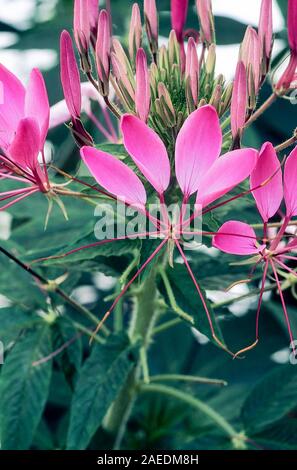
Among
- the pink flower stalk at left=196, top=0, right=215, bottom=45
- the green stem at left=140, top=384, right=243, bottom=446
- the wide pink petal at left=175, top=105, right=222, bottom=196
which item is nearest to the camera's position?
the wide pink petal at left=175, top=105, right=222, bottom=196

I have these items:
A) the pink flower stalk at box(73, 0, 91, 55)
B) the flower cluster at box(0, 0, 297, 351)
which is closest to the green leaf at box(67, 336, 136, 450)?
the flower cluster at box(0, 0, 297, 351)

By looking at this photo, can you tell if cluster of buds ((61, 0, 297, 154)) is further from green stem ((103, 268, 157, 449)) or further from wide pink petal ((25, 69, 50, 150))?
green stem ((103, 268, 157, 449))

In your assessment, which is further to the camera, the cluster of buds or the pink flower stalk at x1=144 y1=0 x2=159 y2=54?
the pink flower stalk at x1=144 y1=0 x2=159 y2=54

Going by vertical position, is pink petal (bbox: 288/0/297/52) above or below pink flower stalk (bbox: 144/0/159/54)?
below

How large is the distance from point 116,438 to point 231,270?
0.30m

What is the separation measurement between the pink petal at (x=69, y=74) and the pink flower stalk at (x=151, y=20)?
17cm

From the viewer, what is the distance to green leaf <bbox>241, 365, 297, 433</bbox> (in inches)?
35.0

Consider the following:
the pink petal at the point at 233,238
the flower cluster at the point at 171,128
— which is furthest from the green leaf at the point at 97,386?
the pink petal at the point at 233,238

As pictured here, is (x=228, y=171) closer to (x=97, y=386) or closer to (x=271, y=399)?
(x=97, y=386)

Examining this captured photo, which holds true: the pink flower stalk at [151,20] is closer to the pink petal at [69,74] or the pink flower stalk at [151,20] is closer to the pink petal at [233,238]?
the pink petal at [69,74]

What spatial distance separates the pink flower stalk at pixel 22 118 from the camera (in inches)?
23.3

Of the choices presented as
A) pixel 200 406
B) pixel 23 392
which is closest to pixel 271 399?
pixel 200 406

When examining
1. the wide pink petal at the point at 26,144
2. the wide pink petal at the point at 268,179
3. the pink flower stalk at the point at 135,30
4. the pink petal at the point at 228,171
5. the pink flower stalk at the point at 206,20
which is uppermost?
the pink flower stalk at the point at 206,20

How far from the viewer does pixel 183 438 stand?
3.73 ft
